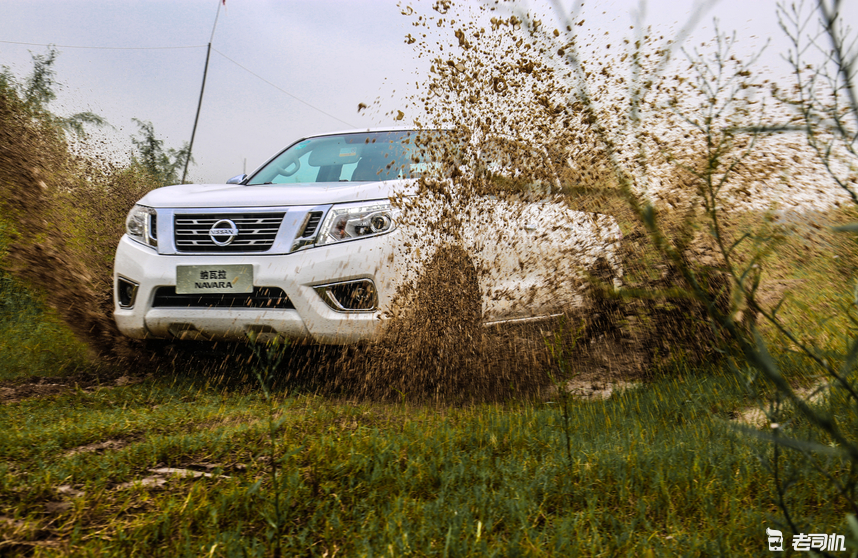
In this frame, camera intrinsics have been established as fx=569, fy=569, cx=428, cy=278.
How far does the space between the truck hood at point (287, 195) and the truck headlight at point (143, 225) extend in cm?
6

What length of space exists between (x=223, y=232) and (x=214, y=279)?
0.32m

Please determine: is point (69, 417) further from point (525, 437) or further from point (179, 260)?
point (525, 437)

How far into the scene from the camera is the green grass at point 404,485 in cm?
178

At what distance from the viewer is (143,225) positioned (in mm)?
3938

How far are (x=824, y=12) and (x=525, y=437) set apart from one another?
86.1 inches

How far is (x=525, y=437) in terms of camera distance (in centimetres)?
278

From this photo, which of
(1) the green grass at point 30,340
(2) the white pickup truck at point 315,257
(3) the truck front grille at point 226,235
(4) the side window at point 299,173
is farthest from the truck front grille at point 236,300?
(4) the side window at point 299,173

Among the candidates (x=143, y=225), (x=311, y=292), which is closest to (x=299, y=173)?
(x=143, y=225)

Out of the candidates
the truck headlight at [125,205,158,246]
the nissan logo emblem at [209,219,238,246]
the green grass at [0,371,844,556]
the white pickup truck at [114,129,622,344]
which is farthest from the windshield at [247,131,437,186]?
the green grass at [0,371,844,556]

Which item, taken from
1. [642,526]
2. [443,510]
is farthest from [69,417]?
[642,526]

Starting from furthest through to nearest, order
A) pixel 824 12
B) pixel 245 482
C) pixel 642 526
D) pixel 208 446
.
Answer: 1. pixel 208 446
2. pixel 245 482
3. pixel 642 526
4. pixel 824 12

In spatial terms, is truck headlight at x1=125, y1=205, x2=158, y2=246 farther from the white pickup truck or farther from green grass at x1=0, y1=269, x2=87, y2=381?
green grass at x1=0, y1=269, x2=87, y2=381

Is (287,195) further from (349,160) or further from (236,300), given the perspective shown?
(349,160)

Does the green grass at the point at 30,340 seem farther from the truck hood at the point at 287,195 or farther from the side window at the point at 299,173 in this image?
the side window at the point at 299,173
